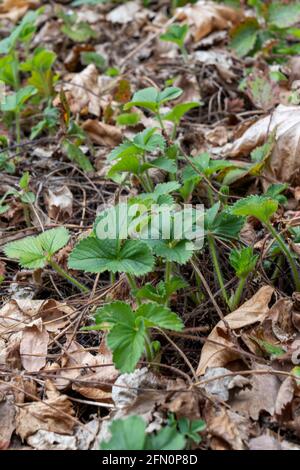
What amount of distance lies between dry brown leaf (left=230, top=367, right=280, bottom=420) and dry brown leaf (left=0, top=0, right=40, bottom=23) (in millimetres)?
3039

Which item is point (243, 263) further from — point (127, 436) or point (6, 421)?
point (6, 421)

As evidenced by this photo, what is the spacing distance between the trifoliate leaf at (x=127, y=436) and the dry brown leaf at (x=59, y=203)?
1.15 m

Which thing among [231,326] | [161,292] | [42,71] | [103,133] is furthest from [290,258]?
[42,71]

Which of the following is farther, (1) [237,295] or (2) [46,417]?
(1) [237,295]

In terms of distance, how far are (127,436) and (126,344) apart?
0.78 ft

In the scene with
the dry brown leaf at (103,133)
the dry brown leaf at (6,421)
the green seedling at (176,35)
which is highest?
the green seedling at (176,35)

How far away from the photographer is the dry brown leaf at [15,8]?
372cm

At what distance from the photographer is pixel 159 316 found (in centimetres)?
138

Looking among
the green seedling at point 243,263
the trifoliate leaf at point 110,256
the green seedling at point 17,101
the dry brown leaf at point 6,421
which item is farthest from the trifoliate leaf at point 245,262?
the green seedling at point 17,101

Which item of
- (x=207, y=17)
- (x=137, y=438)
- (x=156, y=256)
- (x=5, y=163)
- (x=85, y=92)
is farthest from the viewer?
(x=207, y=17)

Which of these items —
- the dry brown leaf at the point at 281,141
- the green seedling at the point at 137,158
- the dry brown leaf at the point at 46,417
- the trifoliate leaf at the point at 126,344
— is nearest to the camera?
the trifoliate leaf at the point at 126,344

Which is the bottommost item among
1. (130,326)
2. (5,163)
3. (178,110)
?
(5,163)

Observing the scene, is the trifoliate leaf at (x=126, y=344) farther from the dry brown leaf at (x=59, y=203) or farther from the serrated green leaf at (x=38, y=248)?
the dry brown leaf at (x=59, y=203)

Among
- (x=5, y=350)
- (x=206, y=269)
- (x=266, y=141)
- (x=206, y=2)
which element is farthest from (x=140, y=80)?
(x=5, y=350)
